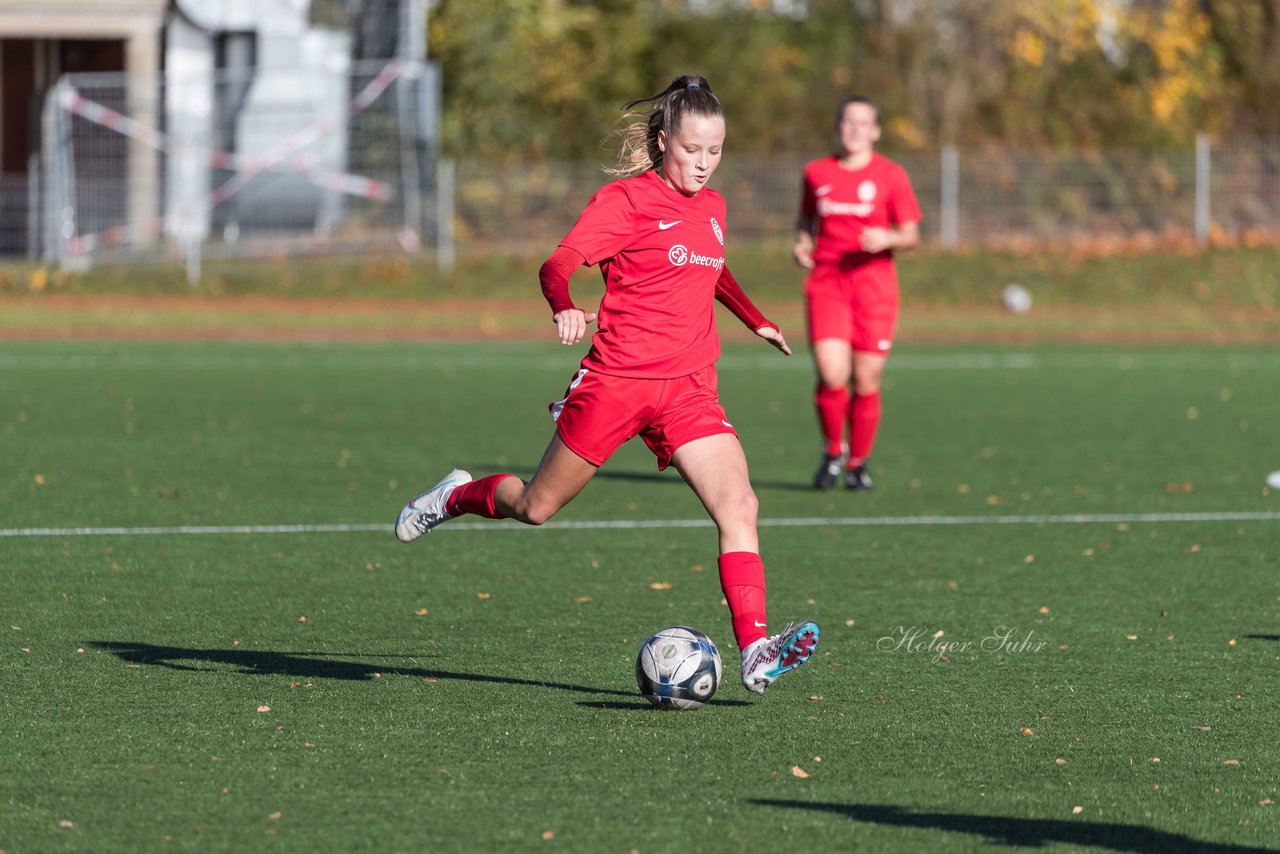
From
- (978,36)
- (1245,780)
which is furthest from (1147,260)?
(1245,780)

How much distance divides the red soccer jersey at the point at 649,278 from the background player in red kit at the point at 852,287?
17.8ft

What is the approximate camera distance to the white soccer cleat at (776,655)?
562 cm

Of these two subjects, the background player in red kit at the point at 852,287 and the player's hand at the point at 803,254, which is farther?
the background player in red kit at the point at 852,287

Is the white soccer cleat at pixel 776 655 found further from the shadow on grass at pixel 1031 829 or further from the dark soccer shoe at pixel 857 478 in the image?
the dark soccer shoe at pixel 857 478

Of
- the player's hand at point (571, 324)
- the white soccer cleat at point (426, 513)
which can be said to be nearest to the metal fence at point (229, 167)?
the white soccer cleat at point (426, 513)

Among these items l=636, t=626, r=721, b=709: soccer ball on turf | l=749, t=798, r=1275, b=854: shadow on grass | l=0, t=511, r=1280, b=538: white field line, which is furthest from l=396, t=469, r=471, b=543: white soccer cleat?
l=0, t=511, r=1280, b=538: white field line

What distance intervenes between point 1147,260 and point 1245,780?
26824mm

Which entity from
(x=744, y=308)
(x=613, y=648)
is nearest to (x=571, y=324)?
(x=744, y=308)

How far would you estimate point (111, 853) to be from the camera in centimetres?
452

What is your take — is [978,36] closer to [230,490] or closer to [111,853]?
[230,490]

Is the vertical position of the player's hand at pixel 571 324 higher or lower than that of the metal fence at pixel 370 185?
higher

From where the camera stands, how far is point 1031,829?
15.7 ft

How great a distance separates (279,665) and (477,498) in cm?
87

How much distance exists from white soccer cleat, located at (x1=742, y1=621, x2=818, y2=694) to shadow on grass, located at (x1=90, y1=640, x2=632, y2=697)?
59cm
